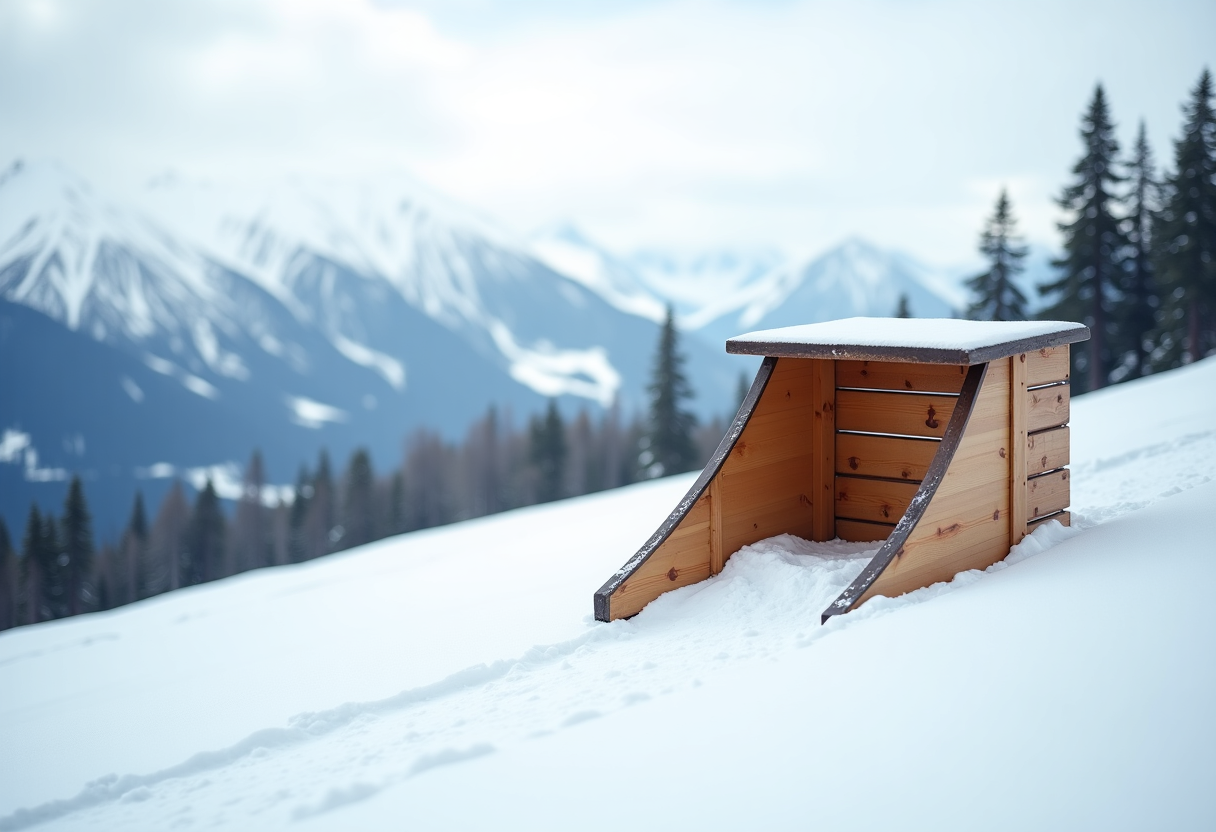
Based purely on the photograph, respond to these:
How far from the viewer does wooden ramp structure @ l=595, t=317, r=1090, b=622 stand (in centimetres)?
480

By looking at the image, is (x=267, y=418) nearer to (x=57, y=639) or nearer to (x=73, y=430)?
(x=73, y=430)

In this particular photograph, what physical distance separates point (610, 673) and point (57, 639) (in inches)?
321

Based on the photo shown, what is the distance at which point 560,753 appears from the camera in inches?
134

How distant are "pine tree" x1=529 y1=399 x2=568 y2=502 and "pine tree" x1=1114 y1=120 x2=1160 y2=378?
2572 centimetres

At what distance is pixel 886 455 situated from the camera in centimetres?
610

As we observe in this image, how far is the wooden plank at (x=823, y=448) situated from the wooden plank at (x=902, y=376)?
0.36 feet

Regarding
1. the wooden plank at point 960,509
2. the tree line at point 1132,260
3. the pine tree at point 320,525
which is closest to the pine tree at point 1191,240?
the tree line at point 1132,260

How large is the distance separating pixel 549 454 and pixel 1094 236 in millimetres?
27196

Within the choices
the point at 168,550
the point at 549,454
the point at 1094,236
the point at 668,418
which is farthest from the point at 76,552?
the point at 1094,236

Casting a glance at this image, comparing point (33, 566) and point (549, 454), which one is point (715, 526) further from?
point (33, 566)

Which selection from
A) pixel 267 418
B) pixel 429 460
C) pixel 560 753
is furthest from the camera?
pixel 267 418

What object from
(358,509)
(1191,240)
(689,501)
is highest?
(1191,240)

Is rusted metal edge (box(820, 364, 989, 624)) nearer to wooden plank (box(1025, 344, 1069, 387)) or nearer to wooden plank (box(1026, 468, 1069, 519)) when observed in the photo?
wooden plank (box(1025, 344, 1069, 387))

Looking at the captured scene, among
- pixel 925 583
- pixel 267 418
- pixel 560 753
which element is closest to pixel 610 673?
pixel 560 753
